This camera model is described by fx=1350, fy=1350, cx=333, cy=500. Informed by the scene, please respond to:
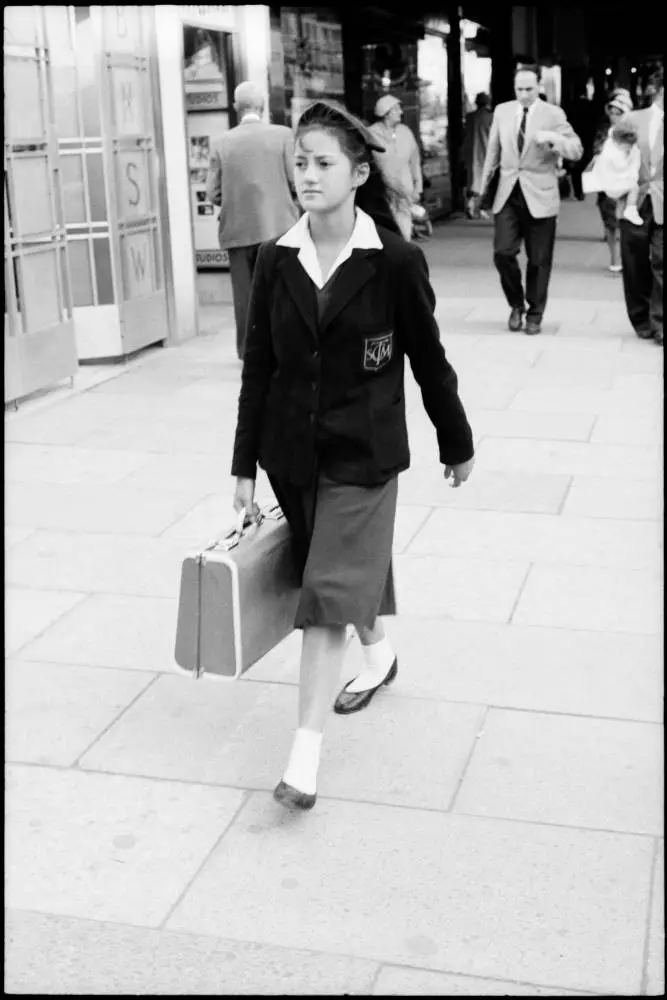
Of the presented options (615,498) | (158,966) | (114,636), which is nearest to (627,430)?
(615,498)

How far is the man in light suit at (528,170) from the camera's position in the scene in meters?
9.84

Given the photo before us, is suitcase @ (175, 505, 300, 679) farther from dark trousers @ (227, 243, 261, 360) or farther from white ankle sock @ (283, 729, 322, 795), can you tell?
dark trousers @ (227, 243, 261, 360)

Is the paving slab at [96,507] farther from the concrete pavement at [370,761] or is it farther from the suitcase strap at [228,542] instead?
the suitcase strap at [228,542]

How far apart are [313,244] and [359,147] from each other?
0.89ft

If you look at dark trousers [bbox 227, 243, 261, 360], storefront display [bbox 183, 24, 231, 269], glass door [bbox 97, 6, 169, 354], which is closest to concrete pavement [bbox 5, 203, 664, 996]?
dark trousers [bbox 227, 243, 261, 360]

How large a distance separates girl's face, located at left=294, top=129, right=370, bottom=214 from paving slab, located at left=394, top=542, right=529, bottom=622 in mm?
1923

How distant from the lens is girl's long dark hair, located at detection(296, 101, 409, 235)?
340 cm

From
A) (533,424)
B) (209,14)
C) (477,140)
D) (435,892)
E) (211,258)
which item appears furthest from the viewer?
(477,140)

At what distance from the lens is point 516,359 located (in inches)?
375

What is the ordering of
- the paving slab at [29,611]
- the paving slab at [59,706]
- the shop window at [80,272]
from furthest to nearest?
the shop window at [80,272], the paving slab at [29,611], the paving slab at [59,706]

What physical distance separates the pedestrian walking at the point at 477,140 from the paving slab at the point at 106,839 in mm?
16853

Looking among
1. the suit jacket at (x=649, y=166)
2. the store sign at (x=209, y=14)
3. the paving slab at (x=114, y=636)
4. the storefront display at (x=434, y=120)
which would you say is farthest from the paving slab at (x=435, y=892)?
the storefront display at (x=434, y=120)

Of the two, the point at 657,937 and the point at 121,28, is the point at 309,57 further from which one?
the point at 657,937

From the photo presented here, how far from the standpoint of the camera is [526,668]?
14.4 feet
